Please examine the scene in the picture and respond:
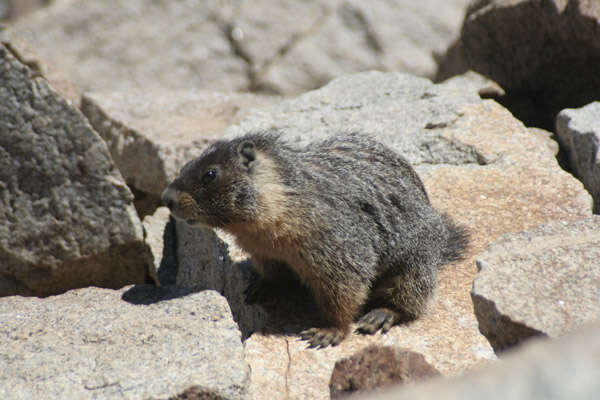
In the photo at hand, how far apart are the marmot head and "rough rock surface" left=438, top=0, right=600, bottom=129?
417 cm

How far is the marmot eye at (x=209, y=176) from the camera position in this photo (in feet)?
15.3

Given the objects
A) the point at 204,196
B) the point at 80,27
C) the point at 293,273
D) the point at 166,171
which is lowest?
the point at 80,27

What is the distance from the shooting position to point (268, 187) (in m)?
4.73

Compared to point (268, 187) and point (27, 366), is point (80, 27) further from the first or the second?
point (27, 366)

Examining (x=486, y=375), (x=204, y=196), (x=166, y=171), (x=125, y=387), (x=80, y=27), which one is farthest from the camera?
(x=80, y=27)

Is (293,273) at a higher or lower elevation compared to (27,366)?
lower

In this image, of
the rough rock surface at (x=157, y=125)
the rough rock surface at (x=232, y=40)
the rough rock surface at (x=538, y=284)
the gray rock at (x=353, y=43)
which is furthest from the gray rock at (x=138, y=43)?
the rough rock surface at (x=538, y=284)

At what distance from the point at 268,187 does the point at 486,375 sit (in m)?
3.34

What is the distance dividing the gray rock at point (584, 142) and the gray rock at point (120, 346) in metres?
3.78

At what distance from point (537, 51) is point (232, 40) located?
228 inches

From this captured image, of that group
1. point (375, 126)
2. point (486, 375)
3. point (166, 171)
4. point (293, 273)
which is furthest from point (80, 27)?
point (486, 375)

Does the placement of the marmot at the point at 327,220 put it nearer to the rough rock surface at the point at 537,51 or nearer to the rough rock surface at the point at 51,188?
the rough rock surface at the point at 51,188

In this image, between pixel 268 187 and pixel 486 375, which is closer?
pixel 486 375

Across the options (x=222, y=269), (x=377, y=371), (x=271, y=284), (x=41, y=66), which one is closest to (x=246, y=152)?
(x=271, y=284)
